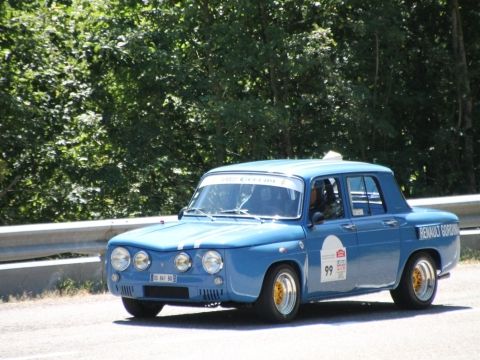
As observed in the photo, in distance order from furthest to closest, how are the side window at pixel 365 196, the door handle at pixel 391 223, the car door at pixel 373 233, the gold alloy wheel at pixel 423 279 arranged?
the gold alloy wheel at pixel 423 279
the door handle at pixel 391 223
the side window at pixel 365 196
the car door at pixel 373 233

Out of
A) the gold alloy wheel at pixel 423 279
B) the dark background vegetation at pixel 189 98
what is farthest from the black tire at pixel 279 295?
the dark background vegetation at pixel 189 98

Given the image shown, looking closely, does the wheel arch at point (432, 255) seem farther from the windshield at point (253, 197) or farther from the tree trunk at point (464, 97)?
the tree trunk at point (464, 97)

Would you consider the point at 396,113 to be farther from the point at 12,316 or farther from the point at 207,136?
the point at 12,316

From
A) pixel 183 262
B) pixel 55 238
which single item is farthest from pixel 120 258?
pixel 55 238

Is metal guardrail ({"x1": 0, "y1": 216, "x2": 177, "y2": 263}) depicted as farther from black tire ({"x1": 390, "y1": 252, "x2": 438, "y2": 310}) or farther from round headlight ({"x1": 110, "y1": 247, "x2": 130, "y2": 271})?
black tire ({"x1": 390, "y1": 252, "x2": 438, "y2": 310})

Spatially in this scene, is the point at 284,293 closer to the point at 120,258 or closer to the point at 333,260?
the point at 333,260

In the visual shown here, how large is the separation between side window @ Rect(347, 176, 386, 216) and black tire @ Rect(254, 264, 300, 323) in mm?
1278

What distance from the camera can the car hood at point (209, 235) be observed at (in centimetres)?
966

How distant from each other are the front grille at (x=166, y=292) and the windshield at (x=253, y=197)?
1129 millimetres

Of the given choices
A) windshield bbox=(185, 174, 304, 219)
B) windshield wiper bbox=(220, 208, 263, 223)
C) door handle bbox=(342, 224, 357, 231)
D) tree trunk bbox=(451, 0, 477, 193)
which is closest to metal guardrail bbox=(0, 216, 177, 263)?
windshield bbox=(185, 174, 304, 219)

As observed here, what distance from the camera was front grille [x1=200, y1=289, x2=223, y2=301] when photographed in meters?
9.59

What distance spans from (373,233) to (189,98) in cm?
1263

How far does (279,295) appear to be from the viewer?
9.96 meters

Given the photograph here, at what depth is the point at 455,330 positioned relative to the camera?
971 centimetres
